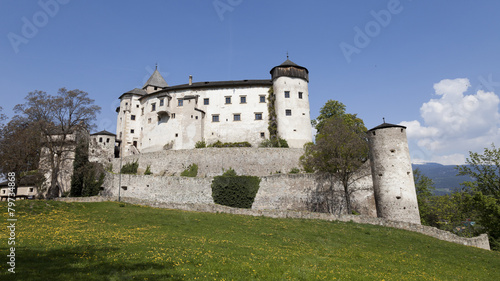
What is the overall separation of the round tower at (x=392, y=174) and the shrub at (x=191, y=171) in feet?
80.4

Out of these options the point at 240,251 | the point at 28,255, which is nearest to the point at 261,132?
the point at 240,251

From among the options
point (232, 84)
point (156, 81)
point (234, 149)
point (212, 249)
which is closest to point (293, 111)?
point (232, 84)

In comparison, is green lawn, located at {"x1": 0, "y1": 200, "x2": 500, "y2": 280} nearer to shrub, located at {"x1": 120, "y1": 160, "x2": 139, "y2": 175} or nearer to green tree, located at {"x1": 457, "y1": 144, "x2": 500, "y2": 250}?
green tree, located at {"x1": 457, "y1": 144, "x2": 500, "y2": 250}

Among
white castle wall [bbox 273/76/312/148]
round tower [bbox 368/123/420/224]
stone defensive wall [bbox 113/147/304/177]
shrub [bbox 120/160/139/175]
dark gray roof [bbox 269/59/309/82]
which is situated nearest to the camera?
round tower [bbox 368/123/420/224]

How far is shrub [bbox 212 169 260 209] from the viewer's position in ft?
116

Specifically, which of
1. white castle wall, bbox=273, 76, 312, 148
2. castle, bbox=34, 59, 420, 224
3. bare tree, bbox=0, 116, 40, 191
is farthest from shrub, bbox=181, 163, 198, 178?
bare tree, bbox=0, 116, 40, 191

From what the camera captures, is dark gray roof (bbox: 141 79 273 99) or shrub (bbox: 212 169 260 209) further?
dark gray roof (bbox: 141 79 273 99)

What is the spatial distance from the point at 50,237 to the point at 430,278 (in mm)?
18409


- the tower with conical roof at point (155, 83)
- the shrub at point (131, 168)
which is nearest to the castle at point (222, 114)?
the tower with conical roof at point (155, 83)

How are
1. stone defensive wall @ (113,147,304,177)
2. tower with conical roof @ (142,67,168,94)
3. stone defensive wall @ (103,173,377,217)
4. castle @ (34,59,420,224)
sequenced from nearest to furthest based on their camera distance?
castle @ (34,59,420,224) < stone defensive wall @ (103,173,377,217) < stone defensive wall @ (113,147,304,177) < tower with conical roof @ (142,67,168,94)

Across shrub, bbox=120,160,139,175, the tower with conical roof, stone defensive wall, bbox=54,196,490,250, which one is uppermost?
the tower with conical roof

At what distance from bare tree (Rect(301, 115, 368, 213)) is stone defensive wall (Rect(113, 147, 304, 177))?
777 cm

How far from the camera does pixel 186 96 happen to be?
57.5 metres

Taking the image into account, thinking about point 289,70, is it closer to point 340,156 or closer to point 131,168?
point 340,156
